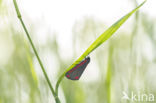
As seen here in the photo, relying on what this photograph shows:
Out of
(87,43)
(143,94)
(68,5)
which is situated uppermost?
(68,5)

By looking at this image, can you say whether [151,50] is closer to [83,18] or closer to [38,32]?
[83,18]

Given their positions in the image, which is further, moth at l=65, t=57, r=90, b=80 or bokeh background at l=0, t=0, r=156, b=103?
bokeh background at l=0, t=0, r=156, b=103

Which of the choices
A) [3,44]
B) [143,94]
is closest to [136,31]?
[143,94]

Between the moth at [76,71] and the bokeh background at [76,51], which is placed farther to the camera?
the bokeh background at [76,51]

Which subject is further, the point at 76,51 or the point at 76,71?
the point at 76,51

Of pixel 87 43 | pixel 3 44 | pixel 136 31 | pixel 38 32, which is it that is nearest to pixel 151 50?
pixel 136 31

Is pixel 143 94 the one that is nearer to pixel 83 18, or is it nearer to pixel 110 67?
pixel 110 67

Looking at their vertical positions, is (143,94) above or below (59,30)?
below
